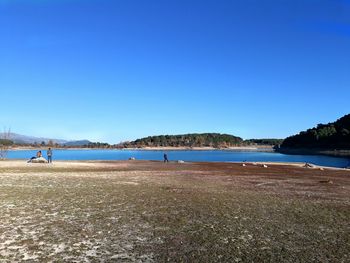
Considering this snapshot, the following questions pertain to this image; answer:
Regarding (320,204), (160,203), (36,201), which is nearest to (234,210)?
(160,203)

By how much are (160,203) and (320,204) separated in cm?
908

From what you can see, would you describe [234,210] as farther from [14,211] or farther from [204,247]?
[14,211]

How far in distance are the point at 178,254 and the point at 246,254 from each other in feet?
6.90

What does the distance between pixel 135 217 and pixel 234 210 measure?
17.0 feet

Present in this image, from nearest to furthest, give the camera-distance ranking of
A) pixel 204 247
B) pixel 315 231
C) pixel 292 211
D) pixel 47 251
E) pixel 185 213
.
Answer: pixel 47 251, pixel 204 247, pixel 315 231, pixel 185 213, pixel 292 211

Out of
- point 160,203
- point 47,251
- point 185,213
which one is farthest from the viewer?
point 160,203

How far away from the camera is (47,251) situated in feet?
41.2

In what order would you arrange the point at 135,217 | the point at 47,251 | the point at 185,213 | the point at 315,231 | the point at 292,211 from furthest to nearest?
the point at 292,211 → the point at 185,213 → the point at 135,217 → the point at 315,231 → the point at 47,251

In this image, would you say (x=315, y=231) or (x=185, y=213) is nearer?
(x=315, y=231)

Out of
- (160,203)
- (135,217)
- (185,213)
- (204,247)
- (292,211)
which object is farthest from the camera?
(160,203)

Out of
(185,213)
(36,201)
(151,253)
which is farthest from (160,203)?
(151,253)

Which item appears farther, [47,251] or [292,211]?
[292,211]

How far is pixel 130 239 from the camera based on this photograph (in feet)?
46.8

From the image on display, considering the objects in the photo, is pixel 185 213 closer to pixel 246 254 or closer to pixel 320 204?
pixel 246 254
